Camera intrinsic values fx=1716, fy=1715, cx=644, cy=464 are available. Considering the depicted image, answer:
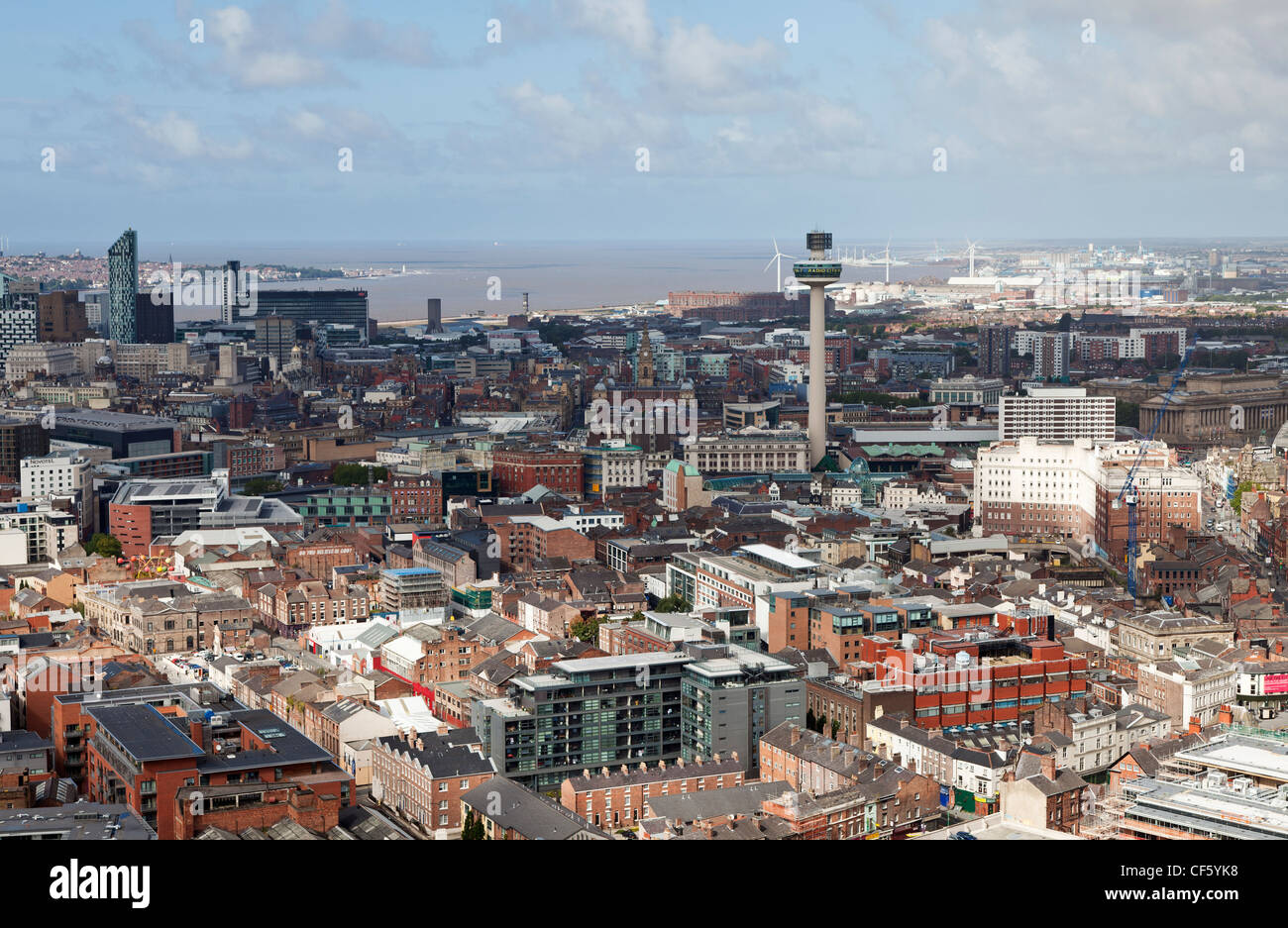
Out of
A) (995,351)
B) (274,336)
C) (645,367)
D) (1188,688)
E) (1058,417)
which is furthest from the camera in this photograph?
(274,336)

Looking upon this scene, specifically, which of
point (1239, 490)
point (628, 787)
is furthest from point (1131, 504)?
point (628, 787)

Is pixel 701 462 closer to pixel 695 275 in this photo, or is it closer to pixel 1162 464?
pixel 1162 464

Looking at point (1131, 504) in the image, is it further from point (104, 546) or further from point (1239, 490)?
point (104, 546)

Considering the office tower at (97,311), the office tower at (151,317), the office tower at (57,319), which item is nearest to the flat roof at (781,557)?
the office tower at (57,319)

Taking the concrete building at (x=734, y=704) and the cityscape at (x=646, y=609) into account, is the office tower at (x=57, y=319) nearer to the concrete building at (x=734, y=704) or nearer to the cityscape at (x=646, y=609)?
the cityscape at (x=646, y=609)

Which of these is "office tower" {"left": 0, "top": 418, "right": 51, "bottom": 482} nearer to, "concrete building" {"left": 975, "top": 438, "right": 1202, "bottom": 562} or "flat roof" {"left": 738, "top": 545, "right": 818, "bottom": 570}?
"flat roof" {"left": 738, "top": 545, "right": 818, "bottom": 570}
